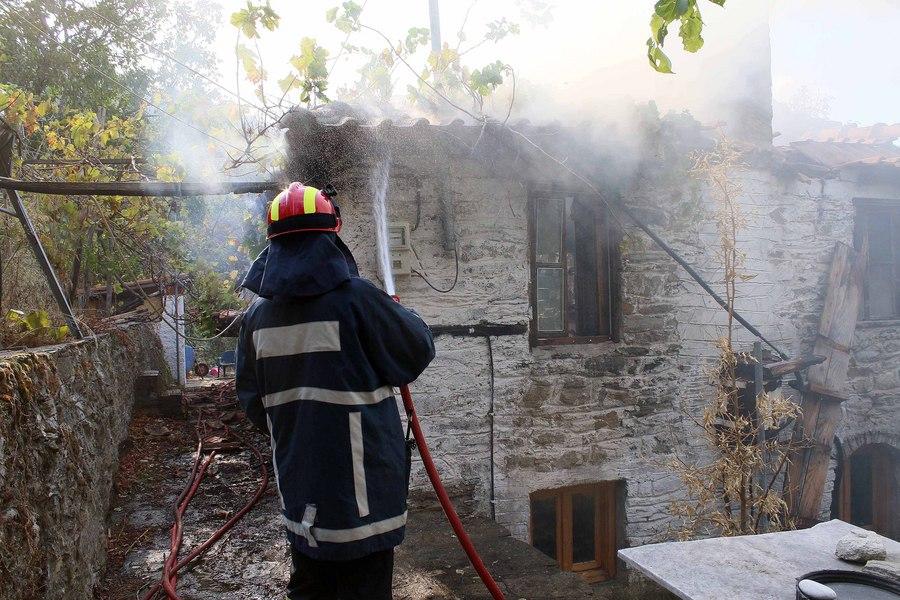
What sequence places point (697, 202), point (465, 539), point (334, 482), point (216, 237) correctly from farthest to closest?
point (216, 237) < point (697, 202) < point (465, 539) < point (334, 482)

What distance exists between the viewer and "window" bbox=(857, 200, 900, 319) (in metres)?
7.52

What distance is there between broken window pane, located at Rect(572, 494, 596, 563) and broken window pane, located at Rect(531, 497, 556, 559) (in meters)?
0.23

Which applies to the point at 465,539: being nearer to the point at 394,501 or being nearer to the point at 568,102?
the point at 394,501

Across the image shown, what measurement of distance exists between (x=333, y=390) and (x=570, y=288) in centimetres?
392

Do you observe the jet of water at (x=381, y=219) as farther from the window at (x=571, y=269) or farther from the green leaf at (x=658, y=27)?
the green leaf at (x=658, y=27)

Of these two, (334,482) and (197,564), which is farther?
(197,564)

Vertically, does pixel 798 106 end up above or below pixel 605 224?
above

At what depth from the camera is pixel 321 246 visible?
253cm

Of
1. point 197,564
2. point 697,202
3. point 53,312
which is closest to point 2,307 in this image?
point 53,312

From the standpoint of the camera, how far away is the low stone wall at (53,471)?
262 cm

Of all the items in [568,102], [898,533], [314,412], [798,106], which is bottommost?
[898,533]

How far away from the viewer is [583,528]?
5988 mm

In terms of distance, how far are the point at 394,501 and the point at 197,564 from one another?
2.87 metres

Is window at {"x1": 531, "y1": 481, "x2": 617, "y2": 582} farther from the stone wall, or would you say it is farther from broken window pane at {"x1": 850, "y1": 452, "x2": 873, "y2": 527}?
broken window pane at {"x1": 850, "y1": 452, "x2": 873, "y2": 527}
